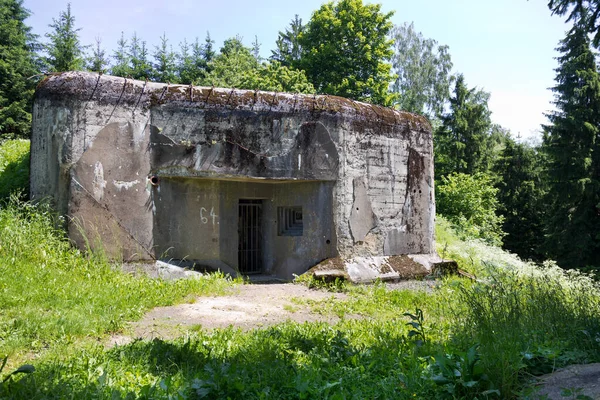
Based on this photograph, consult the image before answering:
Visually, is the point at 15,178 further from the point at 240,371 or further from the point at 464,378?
the point at 464,378

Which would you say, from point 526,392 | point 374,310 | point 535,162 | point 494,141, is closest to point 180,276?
point 374,310

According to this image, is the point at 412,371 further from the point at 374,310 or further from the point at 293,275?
the point at 293,275

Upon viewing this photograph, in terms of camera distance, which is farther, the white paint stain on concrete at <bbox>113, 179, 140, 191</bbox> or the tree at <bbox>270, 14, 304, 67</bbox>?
the tree at <bbox>270, 14, 304, 67</bbox>

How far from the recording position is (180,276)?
7453mm

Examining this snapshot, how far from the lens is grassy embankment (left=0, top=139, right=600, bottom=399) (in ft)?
9.90

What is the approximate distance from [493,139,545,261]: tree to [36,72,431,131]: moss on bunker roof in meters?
17.1

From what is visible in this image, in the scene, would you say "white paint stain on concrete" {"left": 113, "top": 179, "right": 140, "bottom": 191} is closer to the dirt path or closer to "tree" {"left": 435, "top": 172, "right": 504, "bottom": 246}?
the dirt path

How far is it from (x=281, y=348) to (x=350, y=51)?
63.1 ft

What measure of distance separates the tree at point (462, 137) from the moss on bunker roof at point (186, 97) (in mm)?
16554

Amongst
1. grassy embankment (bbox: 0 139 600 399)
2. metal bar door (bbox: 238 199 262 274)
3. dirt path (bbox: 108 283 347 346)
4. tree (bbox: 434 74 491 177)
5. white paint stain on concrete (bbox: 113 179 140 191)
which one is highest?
tree (bbox: 434 74 491 177)

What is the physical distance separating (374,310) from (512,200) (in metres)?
20.3

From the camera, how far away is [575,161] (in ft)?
60.5

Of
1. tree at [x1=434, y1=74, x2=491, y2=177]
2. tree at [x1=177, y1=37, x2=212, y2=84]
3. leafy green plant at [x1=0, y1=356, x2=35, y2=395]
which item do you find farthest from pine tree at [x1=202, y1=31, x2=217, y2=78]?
leafy green plant at [x1=0, y1=356, x2=35, y2=395]

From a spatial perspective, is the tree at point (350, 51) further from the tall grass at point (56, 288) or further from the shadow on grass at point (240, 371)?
the shadow on grass at point (240, 371)
